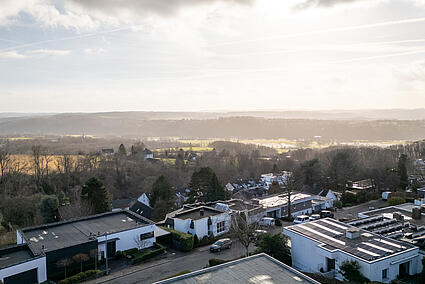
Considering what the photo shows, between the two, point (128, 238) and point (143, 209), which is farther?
point (143, 209)

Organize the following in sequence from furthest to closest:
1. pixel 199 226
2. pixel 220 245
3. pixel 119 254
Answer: pixel 199 226, pixel 220 245, pixel 119 254

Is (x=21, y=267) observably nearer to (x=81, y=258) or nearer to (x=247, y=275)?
(x=81, y=258)

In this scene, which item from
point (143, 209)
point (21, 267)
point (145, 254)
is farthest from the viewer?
point (143, 209)

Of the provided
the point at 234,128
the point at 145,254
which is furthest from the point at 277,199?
the point at 234,128

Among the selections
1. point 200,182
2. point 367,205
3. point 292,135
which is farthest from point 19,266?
point 292,135

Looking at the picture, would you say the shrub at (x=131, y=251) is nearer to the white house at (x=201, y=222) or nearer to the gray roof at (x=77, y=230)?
the gray roof at (x=77, y=230)

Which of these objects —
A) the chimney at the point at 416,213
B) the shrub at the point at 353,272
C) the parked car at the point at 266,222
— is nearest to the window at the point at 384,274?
the shrub at the point at 353,272

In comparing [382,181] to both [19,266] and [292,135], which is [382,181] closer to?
[19,266]

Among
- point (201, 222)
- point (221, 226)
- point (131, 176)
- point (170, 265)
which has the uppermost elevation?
point (201, 222)

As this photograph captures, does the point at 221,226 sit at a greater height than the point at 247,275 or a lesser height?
lesser
